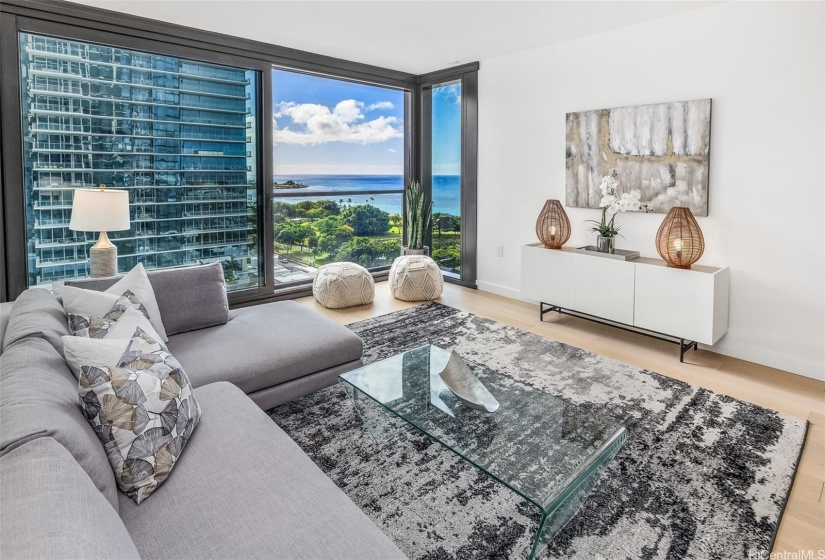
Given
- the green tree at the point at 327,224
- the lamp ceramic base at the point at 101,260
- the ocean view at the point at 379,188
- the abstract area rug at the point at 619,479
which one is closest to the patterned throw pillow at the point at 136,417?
the abstract area rug at the point at 619,479

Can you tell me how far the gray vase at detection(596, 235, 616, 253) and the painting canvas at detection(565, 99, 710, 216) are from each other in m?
0.38

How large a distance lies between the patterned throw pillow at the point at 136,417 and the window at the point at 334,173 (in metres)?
3.52

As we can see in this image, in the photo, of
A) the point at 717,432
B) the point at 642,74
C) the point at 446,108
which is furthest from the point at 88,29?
the point at 717,432

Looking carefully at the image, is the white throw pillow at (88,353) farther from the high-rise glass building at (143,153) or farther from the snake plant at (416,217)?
the snake plant at (416,217)

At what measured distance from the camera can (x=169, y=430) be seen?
4.83ft

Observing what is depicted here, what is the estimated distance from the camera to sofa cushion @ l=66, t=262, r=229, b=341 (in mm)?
2633

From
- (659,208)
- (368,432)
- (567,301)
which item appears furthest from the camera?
(567,301)

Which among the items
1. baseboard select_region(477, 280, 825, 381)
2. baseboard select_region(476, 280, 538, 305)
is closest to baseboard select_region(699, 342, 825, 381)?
baseboard select_region(477, 280, 825, 381)

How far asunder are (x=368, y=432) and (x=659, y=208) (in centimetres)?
282

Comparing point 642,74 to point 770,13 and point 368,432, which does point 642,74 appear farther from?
point 368,432

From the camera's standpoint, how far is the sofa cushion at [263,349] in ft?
7.56

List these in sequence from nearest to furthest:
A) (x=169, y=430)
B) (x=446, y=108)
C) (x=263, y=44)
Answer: (x=169, y=430) → (x=263, y=44) → (x=446, y=108)

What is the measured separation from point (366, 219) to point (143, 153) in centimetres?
244

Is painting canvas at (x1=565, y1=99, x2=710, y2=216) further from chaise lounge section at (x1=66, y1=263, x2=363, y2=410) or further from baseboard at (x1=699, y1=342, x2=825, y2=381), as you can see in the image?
chaise lounge section at (x1=66, y1=263, x2=363, y2=410)
